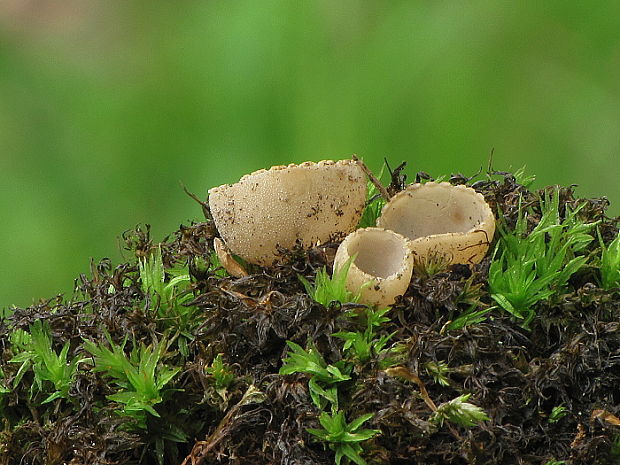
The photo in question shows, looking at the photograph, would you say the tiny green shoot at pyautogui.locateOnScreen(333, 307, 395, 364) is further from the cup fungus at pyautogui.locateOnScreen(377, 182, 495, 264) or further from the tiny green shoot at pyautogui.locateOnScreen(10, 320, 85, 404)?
the tiny green shoot at pyautogui.locateOnScreen(10, 320, 85, 404)

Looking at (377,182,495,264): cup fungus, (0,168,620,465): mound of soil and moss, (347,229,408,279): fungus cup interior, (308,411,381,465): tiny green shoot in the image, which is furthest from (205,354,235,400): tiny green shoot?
(377,182,495,264): cup fungus

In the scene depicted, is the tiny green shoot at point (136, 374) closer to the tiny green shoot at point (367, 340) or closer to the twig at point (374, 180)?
the tiny green shoot at point (367, 340)

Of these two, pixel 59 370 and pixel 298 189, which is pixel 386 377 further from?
pixel 59 370

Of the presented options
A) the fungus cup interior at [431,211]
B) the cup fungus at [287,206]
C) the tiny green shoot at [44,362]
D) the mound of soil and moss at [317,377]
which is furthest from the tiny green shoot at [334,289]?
the tiny green shoot at [44,362]

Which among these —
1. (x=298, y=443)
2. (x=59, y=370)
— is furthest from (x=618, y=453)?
(x=59, y=370)

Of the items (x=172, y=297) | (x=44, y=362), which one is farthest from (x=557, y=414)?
(x=44, y=362)

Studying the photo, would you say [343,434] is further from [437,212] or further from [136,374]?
[437,212]
